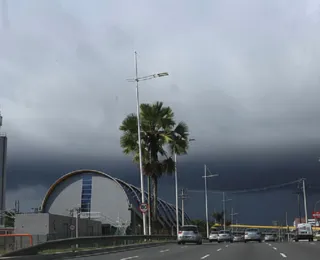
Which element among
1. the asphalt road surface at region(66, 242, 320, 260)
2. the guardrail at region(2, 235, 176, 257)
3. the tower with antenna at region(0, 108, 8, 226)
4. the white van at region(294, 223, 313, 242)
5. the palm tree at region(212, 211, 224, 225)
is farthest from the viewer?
the palm tree at region(212, 211, 224, 225)

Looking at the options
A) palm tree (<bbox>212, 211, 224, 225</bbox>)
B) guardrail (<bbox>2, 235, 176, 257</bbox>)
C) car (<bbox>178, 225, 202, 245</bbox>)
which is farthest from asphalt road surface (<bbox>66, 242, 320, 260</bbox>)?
palm tree (<bbox>212, 211, 224, 225</bbox>)

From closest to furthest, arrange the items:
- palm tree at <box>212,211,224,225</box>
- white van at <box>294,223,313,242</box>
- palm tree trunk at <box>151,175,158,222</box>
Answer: palm tree trunk at <box>151,175,158,222</box> < white van at <box>294,223,313,242</box> < palm tree at <box>212,211,224,225</box>

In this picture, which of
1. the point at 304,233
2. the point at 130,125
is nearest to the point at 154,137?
the point at 130,125

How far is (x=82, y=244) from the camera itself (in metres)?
28.1

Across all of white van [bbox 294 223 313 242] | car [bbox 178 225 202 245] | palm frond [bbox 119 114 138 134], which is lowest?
white van [bbox 294 223 313 242]

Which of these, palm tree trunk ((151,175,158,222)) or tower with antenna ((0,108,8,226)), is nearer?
palm tree trunk ((151,175,158,222))

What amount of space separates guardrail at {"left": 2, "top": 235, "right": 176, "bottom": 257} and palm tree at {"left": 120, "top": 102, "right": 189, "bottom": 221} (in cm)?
558

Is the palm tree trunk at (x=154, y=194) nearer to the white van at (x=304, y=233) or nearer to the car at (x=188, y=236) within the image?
the car at (x=188, y=236)

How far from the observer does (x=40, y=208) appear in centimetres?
9275

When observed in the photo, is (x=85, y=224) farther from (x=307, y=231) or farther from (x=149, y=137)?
(x=307, y=231)

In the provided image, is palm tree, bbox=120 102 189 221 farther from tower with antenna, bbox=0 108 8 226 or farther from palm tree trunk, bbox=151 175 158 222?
tower with antenna, bbox=0 108 8 226

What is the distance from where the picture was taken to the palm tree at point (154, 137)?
42156mm

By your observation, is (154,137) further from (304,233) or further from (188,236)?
(304,233)

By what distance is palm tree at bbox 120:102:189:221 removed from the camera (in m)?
42.2
